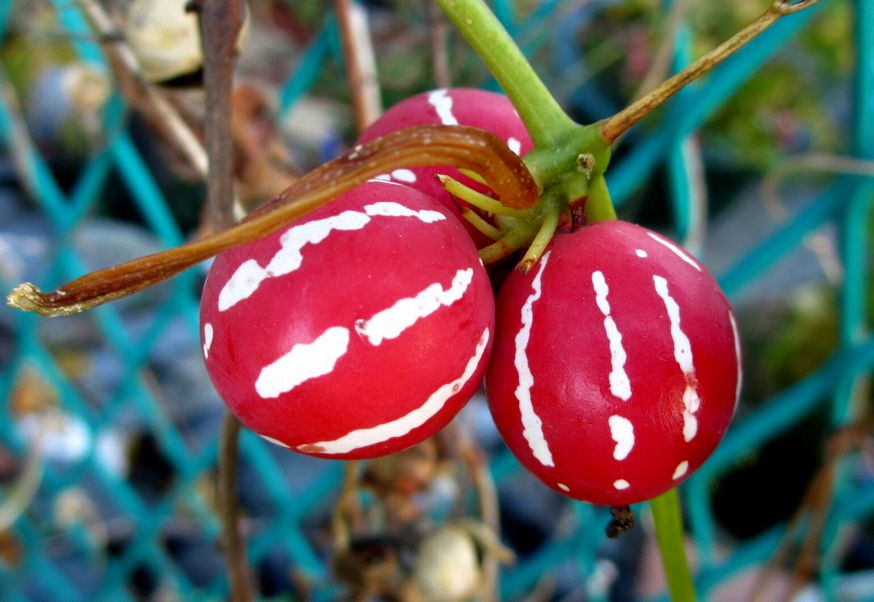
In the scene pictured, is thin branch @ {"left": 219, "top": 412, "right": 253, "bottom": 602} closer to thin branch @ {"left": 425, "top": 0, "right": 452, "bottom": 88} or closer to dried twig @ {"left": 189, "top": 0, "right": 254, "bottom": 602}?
dried twig @ {"left": 189, "top": 0, "right": 254, "bottom": 602}

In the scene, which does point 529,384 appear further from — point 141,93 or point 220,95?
point 141,93

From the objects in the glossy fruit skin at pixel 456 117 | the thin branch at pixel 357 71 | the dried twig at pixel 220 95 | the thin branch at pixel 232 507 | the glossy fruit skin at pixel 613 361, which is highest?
Answer: the thin branch at pixel 357 71

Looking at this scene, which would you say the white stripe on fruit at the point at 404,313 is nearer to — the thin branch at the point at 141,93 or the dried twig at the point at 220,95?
the dried twig at the point at 220,95

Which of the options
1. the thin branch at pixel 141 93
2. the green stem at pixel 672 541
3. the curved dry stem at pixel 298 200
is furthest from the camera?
the thin branch at pixel 141 93

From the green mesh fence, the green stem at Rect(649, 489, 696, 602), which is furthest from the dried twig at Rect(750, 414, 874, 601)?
the green stem at Rect(649, 489, 696, 602)

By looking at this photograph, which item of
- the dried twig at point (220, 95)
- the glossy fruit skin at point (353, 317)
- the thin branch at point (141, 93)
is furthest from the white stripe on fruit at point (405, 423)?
the thin branch at point (141, 93)

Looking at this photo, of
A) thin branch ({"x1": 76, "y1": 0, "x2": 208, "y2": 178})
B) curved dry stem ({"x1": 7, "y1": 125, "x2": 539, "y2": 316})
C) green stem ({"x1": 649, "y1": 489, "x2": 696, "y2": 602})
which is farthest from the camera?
thin branch ({"x1": 76, "y1": 0, "x2": 208, "y2": 178})
